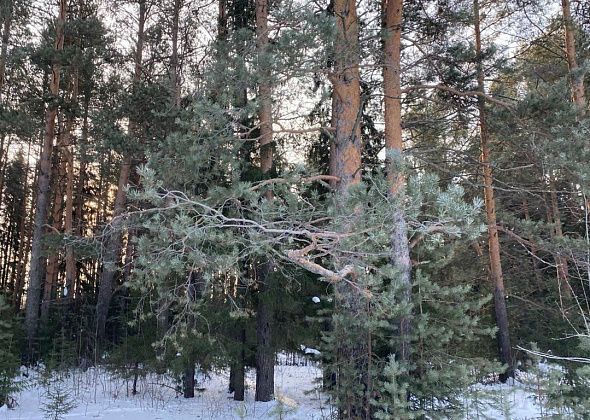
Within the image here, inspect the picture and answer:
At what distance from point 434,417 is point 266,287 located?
339 centimetres

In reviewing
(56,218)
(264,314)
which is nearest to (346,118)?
(264,314)

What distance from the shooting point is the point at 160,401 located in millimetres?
8828

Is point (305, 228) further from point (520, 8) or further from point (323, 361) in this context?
point (520, 8)

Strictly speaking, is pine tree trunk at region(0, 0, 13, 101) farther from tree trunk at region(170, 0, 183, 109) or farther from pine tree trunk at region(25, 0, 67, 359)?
tree trunk at region(170, 0, 183, 109)

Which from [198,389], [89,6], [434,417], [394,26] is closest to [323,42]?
[394,26]

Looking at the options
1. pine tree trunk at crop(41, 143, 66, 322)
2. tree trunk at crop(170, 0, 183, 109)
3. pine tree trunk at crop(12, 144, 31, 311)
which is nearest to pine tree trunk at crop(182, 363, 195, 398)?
tree trunk at crop(170, 0, 183, 109)

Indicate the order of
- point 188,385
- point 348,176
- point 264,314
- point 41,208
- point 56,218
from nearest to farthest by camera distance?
point 348,176 < point 264,314 < point 188,385 < point 41,208 < point 56,218

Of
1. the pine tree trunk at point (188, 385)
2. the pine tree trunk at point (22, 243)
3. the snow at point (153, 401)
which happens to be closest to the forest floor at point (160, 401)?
the snow at point (153, 401)

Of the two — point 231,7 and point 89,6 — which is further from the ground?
point 89,6

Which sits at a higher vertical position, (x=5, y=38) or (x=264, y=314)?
(x=5, y=38)

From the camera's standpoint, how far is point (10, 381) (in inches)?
284

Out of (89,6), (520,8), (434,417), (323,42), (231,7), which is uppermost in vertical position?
(89,6)

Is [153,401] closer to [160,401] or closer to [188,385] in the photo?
[160,401]

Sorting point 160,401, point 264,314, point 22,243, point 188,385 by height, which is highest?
point 22,243
